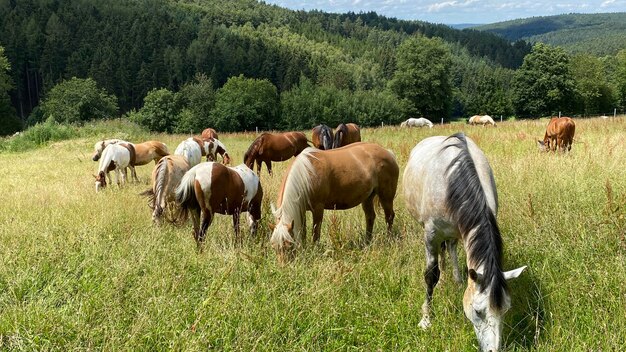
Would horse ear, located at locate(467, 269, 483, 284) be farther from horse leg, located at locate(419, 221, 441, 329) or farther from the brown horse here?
the brown horse

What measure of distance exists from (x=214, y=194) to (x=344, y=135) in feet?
27.3

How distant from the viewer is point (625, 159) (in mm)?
7008

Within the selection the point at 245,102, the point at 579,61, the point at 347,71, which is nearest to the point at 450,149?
the point at 245,102

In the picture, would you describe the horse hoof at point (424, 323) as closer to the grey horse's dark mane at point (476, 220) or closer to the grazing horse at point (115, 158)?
the grey horse's dark mane at point (476, 220)

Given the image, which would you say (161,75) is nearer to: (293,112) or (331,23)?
(293,112)

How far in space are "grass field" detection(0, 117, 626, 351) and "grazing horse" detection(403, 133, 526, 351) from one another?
0.40 metres

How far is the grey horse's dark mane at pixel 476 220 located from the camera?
2.89 metres

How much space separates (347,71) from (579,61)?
1958 inches

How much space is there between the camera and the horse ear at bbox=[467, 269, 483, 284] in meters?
2.84

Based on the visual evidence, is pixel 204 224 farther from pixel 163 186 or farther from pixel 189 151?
pixel 189 151

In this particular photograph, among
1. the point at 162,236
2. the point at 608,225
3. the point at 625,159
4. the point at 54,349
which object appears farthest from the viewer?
the point at 625,159

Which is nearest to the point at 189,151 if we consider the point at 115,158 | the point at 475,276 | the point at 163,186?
the point at 115,158

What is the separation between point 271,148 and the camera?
1221 centimetres

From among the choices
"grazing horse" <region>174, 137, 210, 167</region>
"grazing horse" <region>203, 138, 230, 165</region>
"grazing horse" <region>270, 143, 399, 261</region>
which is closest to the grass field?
A: "grazing horse" <region>270, 143, 399, 261</region>
